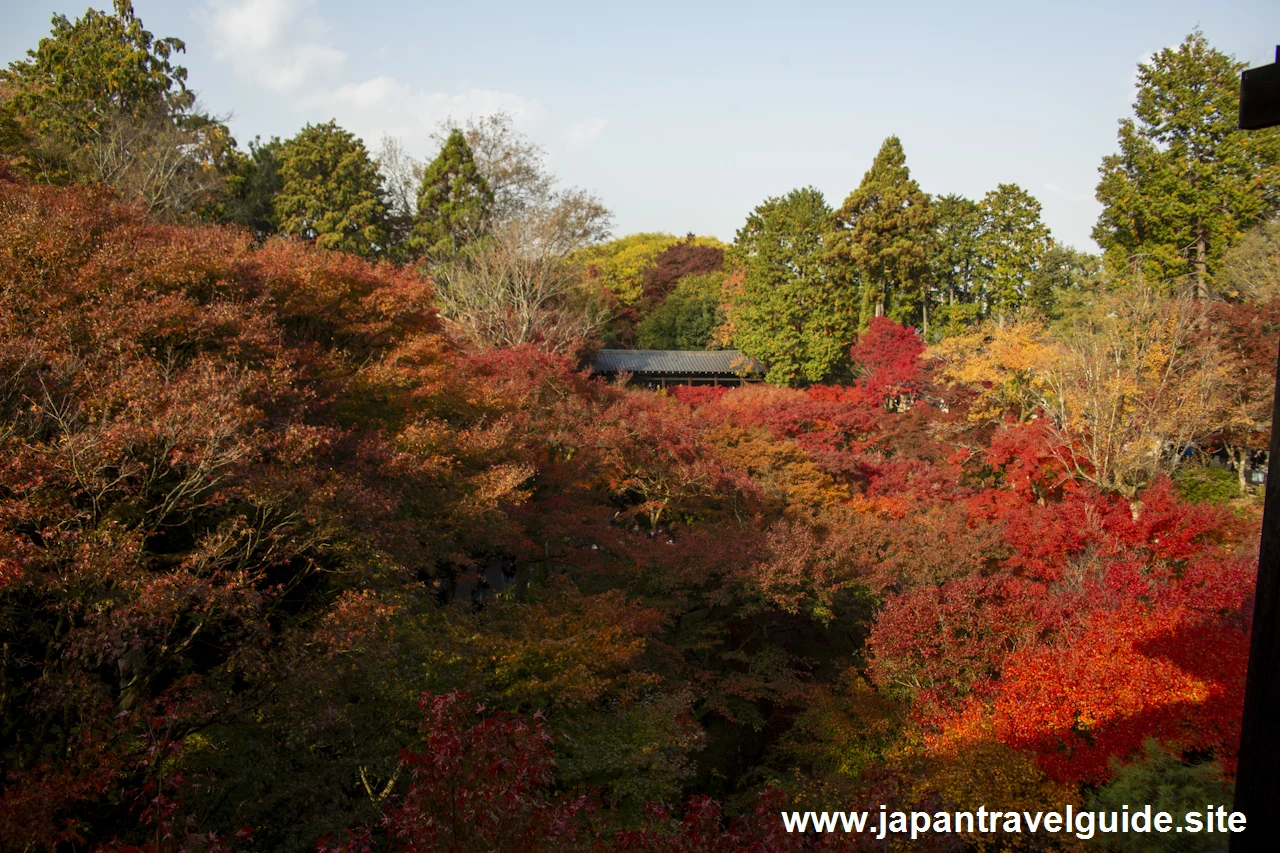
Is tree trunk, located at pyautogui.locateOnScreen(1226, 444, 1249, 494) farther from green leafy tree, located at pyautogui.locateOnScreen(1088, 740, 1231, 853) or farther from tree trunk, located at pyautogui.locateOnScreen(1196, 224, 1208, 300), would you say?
green leafy tree, located at pyautogui.locateOnScreen(1088, 740, 1231, 853)

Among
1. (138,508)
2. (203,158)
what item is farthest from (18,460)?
(203,158)

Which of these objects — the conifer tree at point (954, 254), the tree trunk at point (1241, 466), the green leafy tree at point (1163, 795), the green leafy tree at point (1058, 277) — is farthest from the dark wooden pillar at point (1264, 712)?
the conifer tree at point (954, 254)

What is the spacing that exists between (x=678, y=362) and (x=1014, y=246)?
13.6m

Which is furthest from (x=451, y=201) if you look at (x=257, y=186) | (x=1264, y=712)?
(x=1264, y=712)

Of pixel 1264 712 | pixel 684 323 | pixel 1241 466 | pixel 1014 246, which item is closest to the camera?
pixel 1264 712

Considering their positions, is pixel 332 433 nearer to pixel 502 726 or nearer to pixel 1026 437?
pixel 502 726

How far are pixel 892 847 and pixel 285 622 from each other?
6516 millimetres

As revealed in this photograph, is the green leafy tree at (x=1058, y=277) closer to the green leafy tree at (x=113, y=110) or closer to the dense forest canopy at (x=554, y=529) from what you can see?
the dense forest canopy at (x=554, y=529)

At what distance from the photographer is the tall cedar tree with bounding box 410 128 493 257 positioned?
3130 cm

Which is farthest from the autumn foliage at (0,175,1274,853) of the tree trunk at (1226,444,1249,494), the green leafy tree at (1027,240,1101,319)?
the green leafy tree at (1027,240,1101,319)

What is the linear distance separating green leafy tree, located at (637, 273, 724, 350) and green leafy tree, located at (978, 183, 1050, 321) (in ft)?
43.5

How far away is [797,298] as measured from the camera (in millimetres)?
30578

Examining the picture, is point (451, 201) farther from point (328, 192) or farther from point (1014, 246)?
point (1014, 246)

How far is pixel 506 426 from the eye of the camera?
14750 mm
